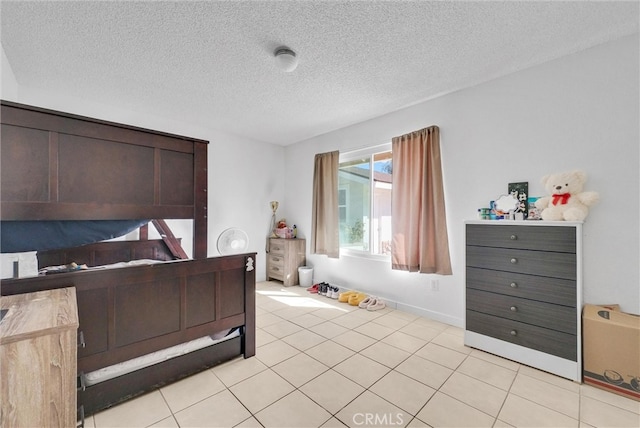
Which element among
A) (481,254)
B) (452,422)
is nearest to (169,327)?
(452,422)

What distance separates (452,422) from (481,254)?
130 centimetres

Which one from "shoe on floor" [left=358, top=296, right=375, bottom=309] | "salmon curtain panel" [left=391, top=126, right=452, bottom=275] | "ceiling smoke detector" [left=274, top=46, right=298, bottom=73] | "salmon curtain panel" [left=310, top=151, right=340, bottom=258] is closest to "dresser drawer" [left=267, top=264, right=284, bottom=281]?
"salmon curtain panel" [left=310, top=151, right=340, bottom=258]

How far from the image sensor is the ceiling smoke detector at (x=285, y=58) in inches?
80.0

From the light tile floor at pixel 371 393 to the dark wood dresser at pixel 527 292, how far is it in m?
0.13

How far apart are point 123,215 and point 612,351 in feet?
10.7

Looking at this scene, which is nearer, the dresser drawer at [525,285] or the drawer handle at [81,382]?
the drawer handle at [81,382]

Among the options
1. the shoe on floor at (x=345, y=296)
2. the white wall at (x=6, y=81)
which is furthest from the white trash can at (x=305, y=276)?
the white wall at (x=6, y=81)

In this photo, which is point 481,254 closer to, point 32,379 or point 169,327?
point 169,327

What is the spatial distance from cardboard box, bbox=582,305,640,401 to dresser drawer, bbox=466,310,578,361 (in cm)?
10

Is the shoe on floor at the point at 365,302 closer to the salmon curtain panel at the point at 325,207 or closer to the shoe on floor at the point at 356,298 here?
the shoe on floor at the point at 356,298

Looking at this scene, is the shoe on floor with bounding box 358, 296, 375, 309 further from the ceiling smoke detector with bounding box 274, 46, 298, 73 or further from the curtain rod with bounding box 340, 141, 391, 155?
the ceiling smoke detector with bounding box 274, 46, 298, 73

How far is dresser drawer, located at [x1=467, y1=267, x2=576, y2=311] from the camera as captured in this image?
6.03ft

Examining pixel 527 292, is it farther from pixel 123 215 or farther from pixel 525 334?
→ pixel 123 215

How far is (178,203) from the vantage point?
6.05 ft
